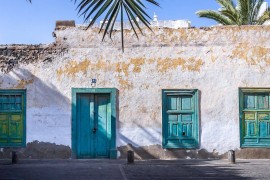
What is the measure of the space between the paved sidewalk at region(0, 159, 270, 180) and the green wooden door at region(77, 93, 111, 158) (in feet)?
1.64

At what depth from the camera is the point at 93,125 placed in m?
12.8

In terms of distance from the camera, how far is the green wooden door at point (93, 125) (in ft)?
41.6

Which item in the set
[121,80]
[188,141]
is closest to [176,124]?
[188,141]

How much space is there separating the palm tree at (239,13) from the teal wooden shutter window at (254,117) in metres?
7.52

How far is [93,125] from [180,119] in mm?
2493

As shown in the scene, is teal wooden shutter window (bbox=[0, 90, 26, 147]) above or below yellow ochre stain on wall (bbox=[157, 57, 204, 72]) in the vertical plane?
below

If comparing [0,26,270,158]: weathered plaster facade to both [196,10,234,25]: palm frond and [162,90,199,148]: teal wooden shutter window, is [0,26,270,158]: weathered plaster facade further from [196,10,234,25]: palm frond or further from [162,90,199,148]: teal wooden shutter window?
[196,10,234,25]: palm frond

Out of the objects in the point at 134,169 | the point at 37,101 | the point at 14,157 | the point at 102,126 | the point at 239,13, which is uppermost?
the point at 239,13

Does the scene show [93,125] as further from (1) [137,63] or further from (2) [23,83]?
(2) [23,83]

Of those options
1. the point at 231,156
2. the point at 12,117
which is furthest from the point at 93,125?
the point at 231,156

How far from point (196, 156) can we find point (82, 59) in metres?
4.26

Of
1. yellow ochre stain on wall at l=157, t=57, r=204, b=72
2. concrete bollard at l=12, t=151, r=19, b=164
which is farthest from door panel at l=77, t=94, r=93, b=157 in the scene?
yellow ochre stain on wall at l=157, t=57, r=204, b=72

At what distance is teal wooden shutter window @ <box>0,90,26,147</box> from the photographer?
1266 cm

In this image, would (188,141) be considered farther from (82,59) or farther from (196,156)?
(82,59)
